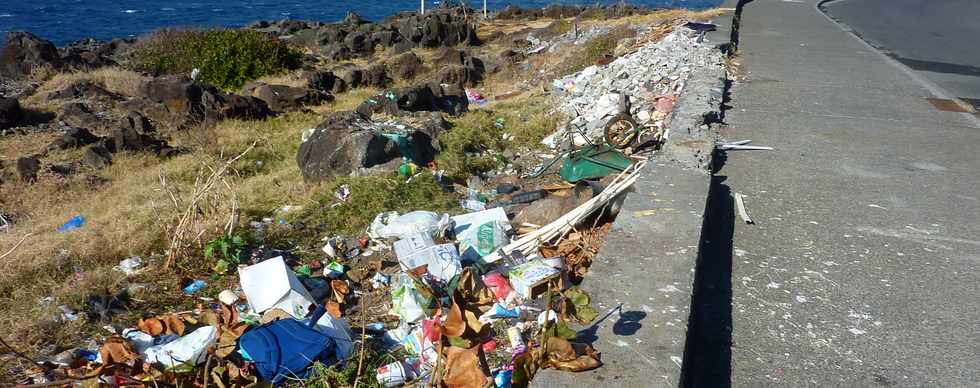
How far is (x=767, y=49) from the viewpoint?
34.8 ft

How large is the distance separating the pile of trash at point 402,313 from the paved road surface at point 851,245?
2.47 ft

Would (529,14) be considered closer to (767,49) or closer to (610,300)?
(767,49)

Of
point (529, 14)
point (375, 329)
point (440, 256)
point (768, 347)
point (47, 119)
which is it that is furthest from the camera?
point (529, 14)

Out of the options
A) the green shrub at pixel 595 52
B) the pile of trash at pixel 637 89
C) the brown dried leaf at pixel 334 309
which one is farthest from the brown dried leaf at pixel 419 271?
the green shrub at pixel 595 52

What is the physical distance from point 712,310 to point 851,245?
121 centimetres

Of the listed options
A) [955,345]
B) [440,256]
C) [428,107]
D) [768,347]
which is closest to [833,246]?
[955,345]

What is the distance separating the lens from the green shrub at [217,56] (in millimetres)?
17094

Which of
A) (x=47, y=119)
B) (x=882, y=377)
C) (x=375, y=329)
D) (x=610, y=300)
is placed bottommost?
(x=47, y=119)

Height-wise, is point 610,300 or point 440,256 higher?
point 610,300

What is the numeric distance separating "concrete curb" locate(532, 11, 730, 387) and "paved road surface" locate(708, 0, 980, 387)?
26 cm

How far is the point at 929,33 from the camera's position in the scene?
14203mm

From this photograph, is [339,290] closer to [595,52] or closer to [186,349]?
[186,349]

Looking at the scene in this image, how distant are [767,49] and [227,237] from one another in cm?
910

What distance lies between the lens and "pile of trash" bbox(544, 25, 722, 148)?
21.9 ft
